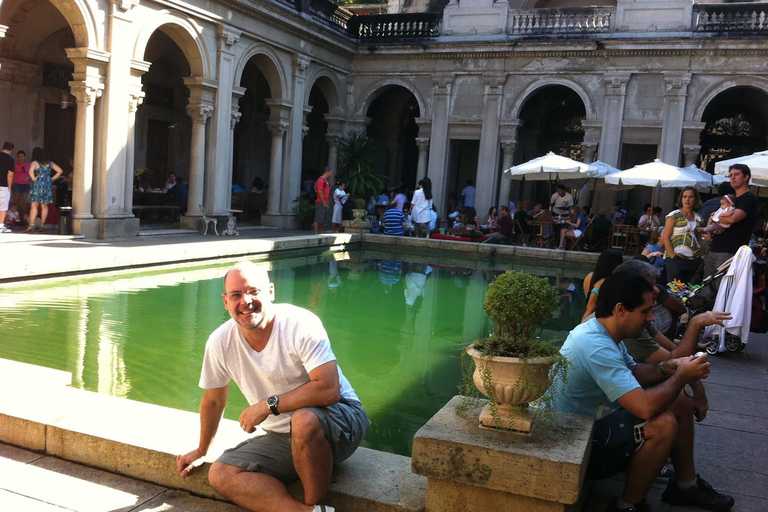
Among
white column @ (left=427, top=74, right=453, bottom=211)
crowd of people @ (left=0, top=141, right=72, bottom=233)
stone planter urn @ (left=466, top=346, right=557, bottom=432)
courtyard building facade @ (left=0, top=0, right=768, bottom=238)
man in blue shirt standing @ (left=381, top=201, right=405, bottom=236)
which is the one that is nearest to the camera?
stone planter urn @ (left=466, top=346, right=557, bottom=432)

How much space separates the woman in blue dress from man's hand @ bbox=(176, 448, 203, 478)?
11431 millimetres

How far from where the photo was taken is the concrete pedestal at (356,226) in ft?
57.6

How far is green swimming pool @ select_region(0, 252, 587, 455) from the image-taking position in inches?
214

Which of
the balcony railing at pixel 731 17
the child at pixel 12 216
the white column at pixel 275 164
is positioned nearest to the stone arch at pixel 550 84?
the balcony railing at pixel 731 17

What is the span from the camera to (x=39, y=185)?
13227 mm

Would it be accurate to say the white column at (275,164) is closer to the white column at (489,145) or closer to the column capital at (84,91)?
the white column at (489,145)

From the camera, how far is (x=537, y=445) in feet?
9.34

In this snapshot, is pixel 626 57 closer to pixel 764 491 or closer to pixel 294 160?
pixel 294 160

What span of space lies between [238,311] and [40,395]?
1.54 m

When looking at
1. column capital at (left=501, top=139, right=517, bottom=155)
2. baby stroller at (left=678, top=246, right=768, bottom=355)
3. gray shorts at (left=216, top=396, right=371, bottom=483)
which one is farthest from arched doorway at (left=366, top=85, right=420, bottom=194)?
gray shorts at (left=216, top=396, right=371, bottom=483)

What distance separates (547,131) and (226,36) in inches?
467

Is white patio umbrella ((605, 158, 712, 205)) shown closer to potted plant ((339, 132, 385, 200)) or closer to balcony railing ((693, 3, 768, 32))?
balcony railing ((693, 3, 768, 32))

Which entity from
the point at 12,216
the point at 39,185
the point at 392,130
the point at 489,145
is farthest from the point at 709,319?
the point at 392,130

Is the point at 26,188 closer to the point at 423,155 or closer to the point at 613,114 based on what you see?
the point at 423,155
